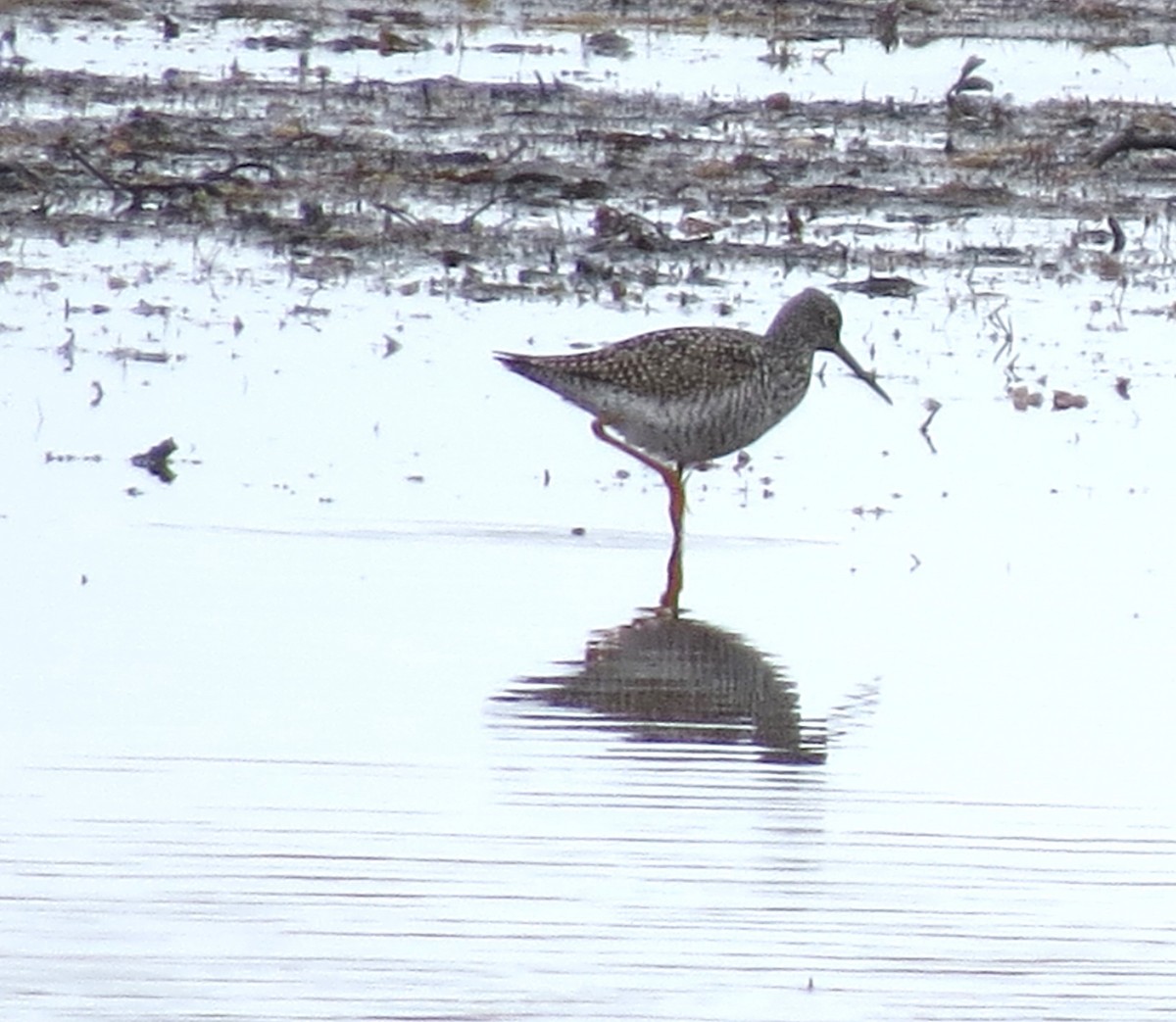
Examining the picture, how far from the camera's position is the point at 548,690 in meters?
8.61

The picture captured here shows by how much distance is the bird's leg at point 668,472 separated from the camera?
10.8 m

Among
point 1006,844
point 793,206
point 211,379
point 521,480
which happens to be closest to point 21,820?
point 1006,844

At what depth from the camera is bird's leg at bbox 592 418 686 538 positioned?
10.8m

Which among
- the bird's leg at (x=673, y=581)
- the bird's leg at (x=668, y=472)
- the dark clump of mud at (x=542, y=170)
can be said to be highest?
the dark clump of mud at (x=542, y=170)

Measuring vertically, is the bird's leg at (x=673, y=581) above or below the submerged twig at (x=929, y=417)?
below

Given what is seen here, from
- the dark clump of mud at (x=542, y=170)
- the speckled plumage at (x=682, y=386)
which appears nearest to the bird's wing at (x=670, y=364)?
the speckled plumage at (x=682, y=386)

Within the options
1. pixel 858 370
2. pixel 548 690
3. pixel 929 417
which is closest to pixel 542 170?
pixel 929 417

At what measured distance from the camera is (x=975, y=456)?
473 inches

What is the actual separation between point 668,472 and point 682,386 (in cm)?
29

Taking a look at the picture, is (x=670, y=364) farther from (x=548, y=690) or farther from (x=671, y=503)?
(x=548, y=690)

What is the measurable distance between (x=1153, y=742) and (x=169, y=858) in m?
2.58

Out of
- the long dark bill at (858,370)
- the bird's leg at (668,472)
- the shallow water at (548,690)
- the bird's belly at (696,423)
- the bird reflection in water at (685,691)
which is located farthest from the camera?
the long dark bill at (858,370)

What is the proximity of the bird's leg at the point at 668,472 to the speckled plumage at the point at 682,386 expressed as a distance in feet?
0.09

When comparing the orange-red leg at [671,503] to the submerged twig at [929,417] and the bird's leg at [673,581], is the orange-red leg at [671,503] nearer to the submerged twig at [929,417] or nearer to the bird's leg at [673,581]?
the bird's leg at [673,581]
